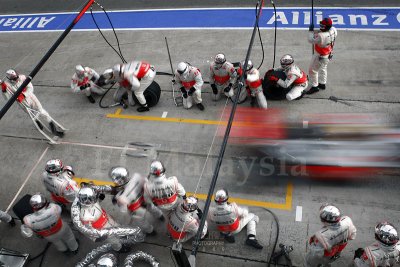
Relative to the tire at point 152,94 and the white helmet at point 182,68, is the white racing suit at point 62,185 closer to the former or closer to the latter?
the tire at point 152,94

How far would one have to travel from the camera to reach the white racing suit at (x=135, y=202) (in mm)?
6637

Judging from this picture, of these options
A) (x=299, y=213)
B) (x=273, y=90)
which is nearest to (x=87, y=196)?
(x=299, y=213)

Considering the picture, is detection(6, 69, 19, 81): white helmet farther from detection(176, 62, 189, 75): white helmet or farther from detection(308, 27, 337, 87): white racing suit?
detection(308, 27, 337, 87): white racing suit

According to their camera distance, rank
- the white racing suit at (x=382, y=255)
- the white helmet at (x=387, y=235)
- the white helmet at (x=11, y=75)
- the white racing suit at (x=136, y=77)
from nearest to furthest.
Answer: the white helmet at (x=387, y=235), the white racing suit at (x=382, y=255), the white helmet at (x=11, y=75), the white racing suit at (x=136, y=77)

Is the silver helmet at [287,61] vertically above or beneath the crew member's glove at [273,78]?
above

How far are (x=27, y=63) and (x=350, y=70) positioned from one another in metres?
10.6

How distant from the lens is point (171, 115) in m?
10.1

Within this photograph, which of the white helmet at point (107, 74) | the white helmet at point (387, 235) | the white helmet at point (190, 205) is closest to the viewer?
the white helmet at point (387, 235)

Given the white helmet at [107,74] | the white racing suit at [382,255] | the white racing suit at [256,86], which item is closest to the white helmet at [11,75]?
the white helmet at [107,74]

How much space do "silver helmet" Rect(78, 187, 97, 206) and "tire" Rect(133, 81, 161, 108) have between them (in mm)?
4262

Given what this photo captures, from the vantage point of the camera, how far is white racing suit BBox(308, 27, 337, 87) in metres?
9.09

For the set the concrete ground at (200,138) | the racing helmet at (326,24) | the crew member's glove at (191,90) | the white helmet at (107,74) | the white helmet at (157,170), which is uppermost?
the racing helmet at (326,24)

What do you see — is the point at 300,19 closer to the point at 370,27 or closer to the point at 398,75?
the point at 370,27

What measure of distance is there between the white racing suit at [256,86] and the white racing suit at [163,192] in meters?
3.51
